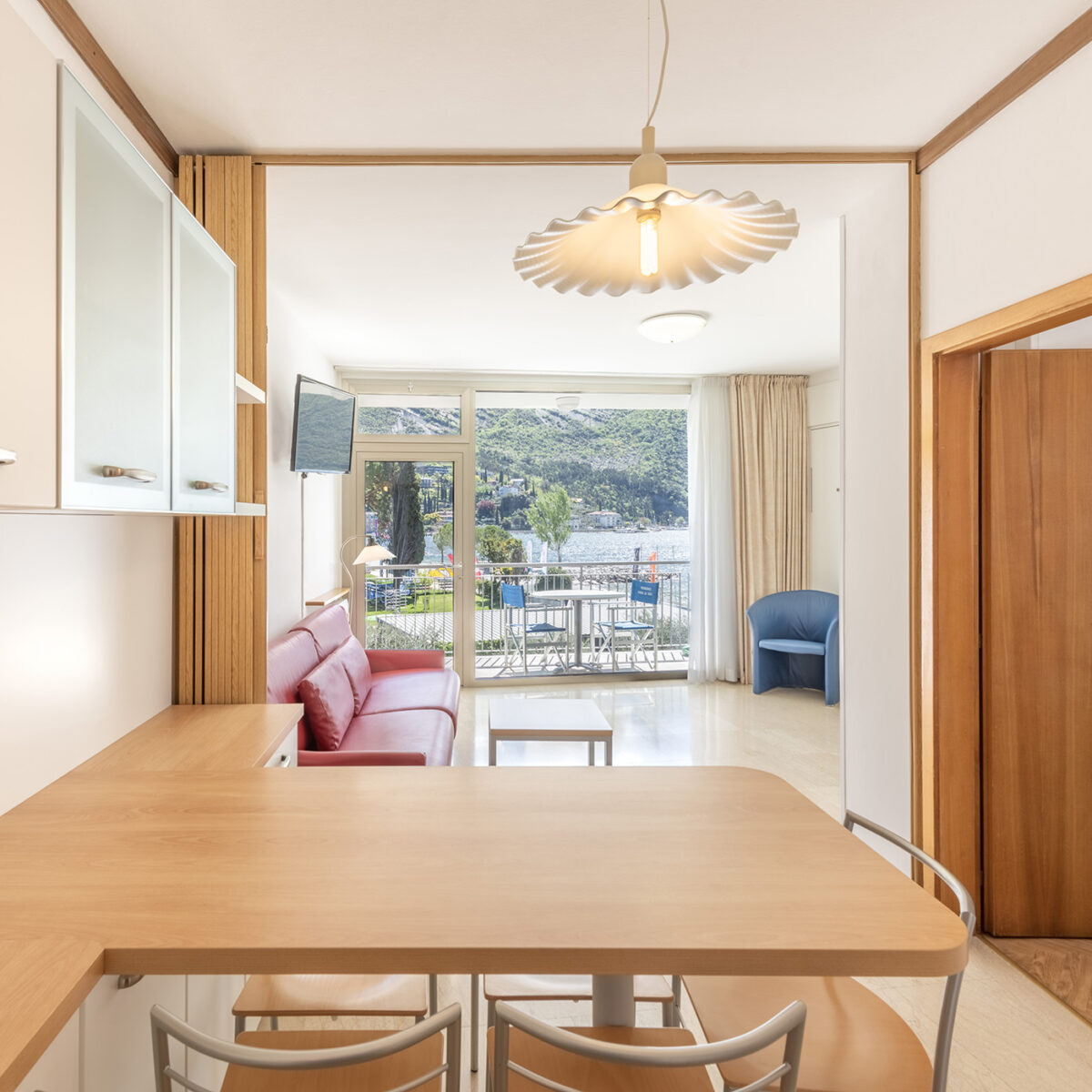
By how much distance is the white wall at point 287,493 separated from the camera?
3.81m

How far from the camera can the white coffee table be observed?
3137mm

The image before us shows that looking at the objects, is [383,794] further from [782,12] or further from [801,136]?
[801,136]

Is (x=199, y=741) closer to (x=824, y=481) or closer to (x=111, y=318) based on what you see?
(x=111, y=318)

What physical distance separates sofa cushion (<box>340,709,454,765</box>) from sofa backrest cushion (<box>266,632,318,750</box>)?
0.66ft

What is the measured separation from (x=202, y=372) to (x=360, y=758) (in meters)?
1.46

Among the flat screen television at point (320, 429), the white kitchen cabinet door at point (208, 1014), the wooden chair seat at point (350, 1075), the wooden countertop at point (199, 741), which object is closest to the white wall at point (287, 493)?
the flat screen television at point (320, 429)

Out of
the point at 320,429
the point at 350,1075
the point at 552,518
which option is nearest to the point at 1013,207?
the point at 350,1075

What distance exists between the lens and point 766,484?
6.24 m

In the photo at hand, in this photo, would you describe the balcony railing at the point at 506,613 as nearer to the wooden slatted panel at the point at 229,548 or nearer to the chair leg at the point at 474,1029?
the wooden slatted panel at the point at 229,548

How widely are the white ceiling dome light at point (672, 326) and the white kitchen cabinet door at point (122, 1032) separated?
145 inches

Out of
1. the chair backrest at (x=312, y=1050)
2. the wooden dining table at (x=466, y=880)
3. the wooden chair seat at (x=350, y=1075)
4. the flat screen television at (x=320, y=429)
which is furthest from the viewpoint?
the flat screen television at (x=320, y=429)

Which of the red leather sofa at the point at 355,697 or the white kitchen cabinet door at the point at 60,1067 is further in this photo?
the red leather sofa at the point at 355,697

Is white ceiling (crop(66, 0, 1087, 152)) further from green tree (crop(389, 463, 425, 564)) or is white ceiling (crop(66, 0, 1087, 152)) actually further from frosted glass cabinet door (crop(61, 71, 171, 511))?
green tree (crop(389, 463, 425, 564))

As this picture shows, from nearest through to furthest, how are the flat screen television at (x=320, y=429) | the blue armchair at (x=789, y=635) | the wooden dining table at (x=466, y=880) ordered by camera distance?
1. the wooden dining table at (x=466, y=880)
2. the flat screen television at (x=320, y=429)
3. the blue armchair at (x=789, y=635)
